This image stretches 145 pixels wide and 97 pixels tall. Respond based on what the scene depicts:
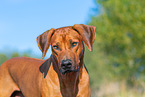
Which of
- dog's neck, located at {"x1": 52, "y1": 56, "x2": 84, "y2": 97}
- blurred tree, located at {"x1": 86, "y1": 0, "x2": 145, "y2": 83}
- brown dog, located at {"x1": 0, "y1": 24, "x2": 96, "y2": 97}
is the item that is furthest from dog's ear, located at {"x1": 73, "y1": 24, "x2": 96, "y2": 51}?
blurred tree, located at {"x1": 86, "y1": 0, "x2": 145, "y2": 83}

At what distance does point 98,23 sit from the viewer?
21.2 m

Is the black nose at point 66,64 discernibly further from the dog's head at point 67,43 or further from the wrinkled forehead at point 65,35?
the wrinkled forehead at point 65,35

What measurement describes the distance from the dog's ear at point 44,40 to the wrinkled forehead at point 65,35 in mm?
97

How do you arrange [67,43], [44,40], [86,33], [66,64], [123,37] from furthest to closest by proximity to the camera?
[123,37]
[44,40]
[86,33]
[67,43]
[66,64]

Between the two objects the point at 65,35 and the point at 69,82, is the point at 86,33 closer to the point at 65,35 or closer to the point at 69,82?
the point at 65,35

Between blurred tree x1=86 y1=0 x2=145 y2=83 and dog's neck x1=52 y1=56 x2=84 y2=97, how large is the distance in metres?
13.2

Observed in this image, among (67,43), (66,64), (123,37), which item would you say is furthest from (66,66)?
(123,37)

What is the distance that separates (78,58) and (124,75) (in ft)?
57.0

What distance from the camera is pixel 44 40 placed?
4.62 metres

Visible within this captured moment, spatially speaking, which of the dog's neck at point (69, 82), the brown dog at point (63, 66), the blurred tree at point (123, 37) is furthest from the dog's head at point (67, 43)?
the blurred tree at point (123, 37)

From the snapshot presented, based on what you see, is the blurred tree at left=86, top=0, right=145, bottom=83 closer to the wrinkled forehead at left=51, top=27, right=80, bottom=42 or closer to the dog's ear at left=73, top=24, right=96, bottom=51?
the dog's ear at left=73, top=24, right=96, bottom=51

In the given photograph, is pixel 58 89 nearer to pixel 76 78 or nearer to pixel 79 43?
pixel 76 78

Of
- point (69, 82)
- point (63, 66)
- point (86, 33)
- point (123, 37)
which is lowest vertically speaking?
point (123, 37)

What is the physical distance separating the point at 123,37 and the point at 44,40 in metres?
15.5
